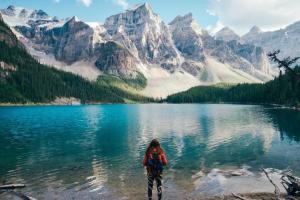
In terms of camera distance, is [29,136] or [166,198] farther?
[29,136]

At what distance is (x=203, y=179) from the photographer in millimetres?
38625

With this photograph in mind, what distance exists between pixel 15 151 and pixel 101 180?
1087 inches

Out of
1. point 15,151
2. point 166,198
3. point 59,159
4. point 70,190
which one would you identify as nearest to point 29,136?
point 15,151

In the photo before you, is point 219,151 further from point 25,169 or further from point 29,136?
point 29,136

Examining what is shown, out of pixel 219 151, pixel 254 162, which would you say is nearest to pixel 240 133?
pixel 219 151

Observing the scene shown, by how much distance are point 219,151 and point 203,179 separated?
21604mm

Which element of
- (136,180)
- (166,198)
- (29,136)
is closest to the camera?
(166,198)

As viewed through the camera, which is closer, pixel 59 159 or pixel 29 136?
pixel 59 159

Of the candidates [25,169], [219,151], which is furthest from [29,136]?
[219,151]

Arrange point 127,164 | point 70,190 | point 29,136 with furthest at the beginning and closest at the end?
1. point 29,136
2. point 127,164
3. point 70,190

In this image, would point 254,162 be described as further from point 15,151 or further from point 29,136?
point 29,136

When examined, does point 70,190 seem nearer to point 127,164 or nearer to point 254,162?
point 127,164

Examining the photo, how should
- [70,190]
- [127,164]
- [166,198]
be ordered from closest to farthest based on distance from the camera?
[166,198], [70,190], [127,164]

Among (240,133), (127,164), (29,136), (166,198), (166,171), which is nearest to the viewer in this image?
(166,198)
